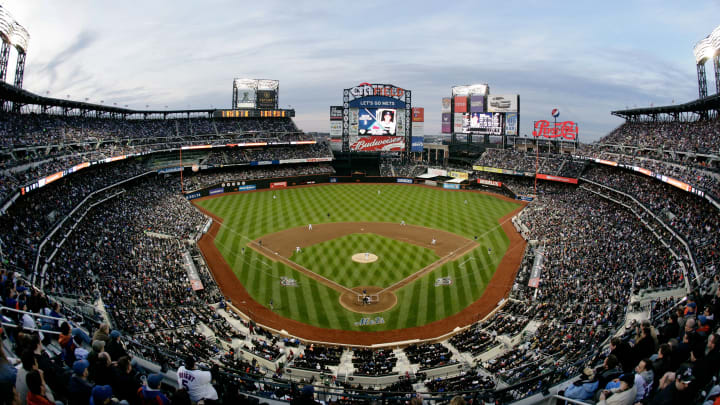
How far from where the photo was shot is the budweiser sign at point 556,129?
59.5m

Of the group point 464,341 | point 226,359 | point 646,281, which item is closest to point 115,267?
point 226,359

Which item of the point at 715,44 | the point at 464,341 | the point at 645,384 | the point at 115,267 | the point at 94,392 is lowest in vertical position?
the point at 464,341

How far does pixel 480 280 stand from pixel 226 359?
1888cm

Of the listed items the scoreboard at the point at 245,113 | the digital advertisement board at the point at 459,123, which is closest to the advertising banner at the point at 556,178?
the digital advertisement board at the point at 459,123

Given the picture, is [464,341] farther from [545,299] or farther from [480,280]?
[480,280]

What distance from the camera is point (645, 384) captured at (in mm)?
6812

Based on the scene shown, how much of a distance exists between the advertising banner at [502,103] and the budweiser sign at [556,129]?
6.92 metres

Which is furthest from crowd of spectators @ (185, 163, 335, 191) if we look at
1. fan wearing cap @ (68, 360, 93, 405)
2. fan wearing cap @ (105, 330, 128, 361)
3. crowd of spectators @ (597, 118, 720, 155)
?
fan wearing cap @ (68, 360, 93, 405)

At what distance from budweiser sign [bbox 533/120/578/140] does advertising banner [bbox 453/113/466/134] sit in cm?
1309

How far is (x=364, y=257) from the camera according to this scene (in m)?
34.0

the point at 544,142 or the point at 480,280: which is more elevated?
the point at 544,142

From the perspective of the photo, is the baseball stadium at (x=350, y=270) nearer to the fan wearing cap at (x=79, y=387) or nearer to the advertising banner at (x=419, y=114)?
the fan wearing cap at (x=79, y=387)

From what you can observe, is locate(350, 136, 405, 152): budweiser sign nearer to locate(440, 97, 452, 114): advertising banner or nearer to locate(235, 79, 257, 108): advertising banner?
locate(440, 97, 452, 114): advertising banner

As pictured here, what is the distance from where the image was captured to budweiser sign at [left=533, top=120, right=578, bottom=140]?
5954cm
